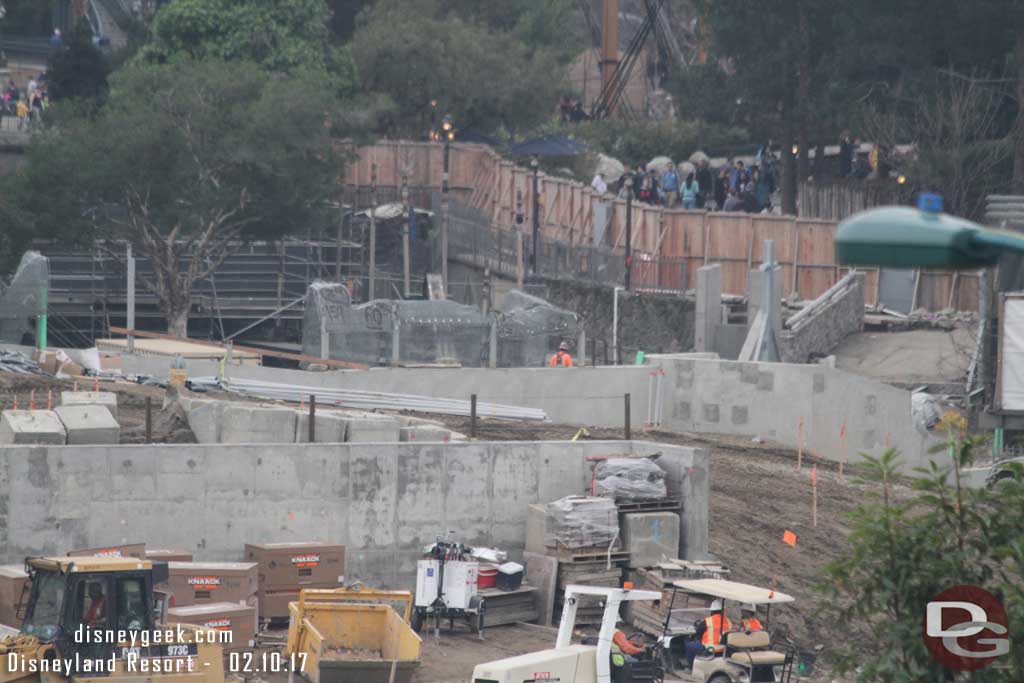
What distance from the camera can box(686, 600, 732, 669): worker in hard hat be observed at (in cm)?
2178

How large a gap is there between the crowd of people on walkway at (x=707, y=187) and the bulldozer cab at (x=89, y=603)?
35.1 m

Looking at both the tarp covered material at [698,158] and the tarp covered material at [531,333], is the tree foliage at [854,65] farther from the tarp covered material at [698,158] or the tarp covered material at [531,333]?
the tarp covered material at [531,333]

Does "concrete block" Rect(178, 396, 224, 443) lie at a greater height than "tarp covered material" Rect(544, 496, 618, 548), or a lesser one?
greater

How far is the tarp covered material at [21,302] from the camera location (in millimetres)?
38750

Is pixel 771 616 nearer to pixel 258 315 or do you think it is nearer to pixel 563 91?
pixel 258 315

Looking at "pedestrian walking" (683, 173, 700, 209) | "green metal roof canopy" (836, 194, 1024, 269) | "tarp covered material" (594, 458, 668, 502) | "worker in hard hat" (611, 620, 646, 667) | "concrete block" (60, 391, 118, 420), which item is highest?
"pedestrian walking" (683, 173, 700, 209)

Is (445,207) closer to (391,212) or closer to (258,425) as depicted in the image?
(391,212)

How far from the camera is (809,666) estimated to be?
891 inches

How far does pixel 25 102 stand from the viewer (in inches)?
2454

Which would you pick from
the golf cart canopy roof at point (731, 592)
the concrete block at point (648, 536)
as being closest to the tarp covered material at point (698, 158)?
the concrete block at point (648, 536)

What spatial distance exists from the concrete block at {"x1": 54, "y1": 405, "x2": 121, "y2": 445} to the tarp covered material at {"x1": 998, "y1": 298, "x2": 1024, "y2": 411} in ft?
52.4

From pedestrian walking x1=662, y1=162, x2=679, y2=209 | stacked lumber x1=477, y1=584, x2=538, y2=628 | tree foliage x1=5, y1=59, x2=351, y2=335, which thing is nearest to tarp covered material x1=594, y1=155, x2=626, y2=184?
pedestrian walking x1=662, y1=162, x2=679, y2=209

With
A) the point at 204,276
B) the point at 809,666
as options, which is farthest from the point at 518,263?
the point at 809,666

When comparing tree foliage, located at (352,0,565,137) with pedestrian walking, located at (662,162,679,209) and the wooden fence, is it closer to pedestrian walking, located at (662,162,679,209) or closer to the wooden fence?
the wooden fence
